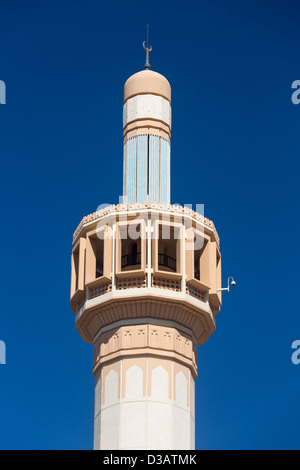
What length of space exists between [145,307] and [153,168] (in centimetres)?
744

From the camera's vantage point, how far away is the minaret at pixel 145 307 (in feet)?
→ 162

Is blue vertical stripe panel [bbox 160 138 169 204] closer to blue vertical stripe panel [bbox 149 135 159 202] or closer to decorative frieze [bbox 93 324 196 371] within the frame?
blue vertical stripe panel [bbox 149 135 159 202]

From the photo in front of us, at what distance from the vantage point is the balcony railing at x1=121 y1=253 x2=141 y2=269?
54.1 meters

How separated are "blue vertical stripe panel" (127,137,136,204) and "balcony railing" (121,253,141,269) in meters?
2.44

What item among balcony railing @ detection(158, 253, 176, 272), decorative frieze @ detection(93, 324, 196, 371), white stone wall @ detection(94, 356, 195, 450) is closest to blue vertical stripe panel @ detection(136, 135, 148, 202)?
balcony railing @ detection(158, 253, 176, 272)

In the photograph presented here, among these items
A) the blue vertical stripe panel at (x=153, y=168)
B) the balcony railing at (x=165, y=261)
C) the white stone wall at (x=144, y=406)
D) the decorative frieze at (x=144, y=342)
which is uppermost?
the blue vertical stripe panel at (x=153, y=168)

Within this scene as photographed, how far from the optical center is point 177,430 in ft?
162

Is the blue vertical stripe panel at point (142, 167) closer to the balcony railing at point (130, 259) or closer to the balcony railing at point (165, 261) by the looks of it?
the balcony railing at point (130, 259)

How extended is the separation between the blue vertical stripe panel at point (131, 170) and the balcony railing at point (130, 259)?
8.00 ft

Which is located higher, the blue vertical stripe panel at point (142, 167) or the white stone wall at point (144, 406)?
the blue vertical stripe panel at point (142, 167)

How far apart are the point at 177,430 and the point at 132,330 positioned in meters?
4.72

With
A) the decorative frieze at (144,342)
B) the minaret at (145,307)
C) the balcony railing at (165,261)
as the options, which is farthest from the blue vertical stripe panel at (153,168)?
the decorative frieze at (144,342)
